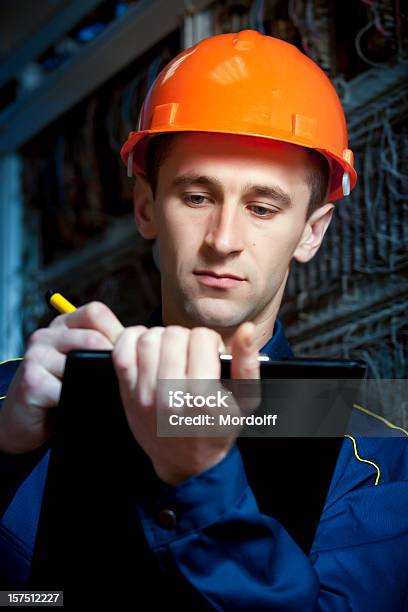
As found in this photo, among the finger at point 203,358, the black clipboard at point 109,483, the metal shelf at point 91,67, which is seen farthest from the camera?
the metal shelf at point 91,67

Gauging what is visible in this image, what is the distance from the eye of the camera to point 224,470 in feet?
3.52

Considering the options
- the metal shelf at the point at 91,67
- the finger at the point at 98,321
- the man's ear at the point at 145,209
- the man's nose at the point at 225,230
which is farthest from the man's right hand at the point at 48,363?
the metal shelf at the point at 91,67

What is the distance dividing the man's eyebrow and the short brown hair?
3.4 inches

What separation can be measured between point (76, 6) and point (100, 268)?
41.2 inches

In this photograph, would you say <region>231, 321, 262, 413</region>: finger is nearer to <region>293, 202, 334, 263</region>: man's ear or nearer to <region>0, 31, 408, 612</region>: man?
<region>0, 31, 408, 612</region>: man

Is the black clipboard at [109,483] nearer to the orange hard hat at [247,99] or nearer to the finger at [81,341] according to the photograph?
the finger at [81,341]

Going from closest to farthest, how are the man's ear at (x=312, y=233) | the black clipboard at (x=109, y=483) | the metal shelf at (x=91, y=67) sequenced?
the black clipboard at (x=109, y=483), the man's ear at (x=312, y=233), the metal shelf at (x=91, y=67)

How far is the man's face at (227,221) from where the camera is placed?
1.58 m

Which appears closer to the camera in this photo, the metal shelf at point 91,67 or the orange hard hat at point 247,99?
the orange hard hat at point 247,99

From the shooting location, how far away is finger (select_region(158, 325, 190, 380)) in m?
1.02

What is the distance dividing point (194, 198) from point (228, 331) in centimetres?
23

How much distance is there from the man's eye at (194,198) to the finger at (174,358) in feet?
2.01

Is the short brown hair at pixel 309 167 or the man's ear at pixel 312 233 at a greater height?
the short brown hair at pixel 309 167

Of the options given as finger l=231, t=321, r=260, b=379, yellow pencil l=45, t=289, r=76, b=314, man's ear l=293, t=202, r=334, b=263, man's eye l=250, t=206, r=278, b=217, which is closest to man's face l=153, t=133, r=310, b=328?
man's eye l=250, t=206, r=278, b=217
